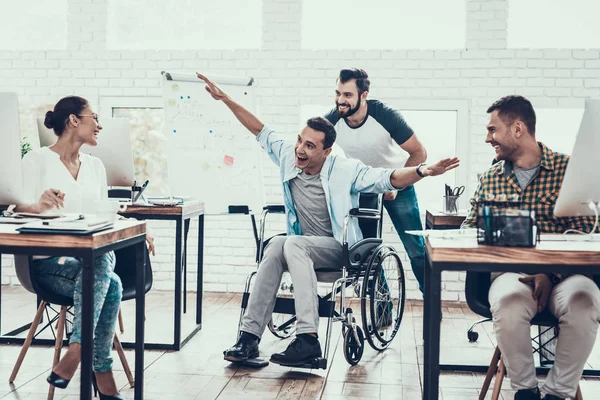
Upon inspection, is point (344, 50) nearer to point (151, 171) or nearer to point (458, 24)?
point (458, 24)

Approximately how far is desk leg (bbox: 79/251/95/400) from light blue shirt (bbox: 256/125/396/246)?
140 centimetres

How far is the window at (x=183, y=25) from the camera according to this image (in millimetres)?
4945

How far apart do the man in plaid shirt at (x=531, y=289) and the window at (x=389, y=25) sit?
2.30 meters

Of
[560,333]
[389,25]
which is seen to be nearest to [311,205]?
[560,333]

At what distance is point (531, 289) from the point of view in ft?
7.40

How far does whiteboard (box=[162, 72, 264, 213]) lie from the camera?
4023mm

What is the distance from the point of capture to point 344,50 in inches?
188

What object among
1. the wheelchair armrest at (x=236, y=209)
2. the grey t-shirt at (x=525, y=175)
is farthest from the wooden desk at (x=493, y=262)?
the wheelchair armrest at (x=236, y=209)

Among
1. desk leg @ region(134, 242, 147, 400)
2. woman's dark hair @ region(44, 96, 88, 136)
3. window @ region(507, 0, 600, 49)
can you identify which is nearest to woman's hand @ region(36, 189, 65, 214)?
desk leg @ region(134, 242, 147, 400)

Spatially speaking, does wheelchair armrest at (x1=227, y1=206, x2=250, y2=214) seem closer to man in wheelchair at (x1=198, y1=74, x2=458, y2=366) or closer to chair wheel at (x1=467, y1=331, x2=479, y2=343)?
man in wheelchair at (x1=198, y1=74, x2=458, y2=366)

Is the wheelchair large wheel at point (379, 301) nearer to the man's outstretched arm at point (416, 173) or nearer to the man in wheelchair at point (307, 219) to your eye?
the man in wheelchair at point (307, 219)

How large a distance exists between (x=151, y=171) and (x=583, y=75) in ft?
9.81


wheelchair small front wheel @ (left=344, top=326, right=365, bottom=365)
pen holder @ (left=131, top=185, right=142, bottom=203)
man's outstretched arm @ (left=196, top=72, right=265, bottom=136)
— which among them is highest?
man's outstretched arm @ (left=196, top=72, right=265, bottom=136)

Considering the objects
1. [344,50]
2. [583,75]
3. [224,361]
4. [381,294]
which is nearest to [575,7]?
[583,75]
